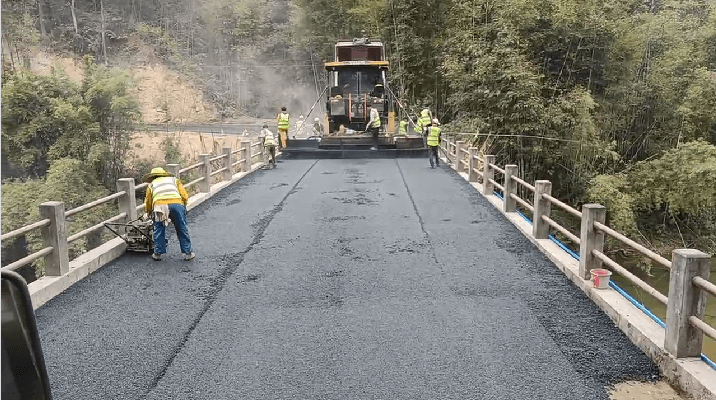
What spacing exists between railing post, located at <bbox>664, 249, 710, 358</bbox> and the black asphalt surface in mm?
295

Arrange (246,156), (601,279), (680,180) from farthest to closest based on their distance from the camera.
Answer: (680,180)
(246,156)
(601,279)

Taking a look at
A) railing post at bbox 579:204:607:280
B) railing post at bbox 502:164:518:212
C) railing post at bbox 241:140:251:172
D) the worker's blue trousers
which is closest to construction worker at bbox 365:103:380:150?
railing post at bbox 241:140:251:172

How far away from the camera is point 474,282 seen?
21.7 ft

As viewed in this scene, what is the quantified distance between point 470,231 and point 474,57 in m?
12.3

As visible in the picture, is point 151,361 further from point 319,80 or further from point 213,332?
point 319,80

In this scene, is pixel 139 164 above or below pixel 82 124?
below

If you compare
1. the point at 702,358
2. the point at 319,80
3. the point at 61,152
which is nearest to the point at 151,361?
the point at 702,358

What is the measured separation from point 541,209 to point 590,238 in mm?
1927

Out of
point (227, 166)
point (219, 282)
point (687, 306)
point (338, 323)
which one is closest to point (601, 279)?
point (687, 306)

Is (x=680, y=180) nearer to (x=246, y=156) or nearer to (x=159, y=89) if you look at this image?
(x=246, y=156)

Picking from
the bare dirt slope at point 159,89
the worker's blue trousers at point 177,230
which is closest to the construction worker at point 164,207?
the worker's blue trousers at point 177,230

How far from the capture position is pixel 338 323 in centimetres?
539

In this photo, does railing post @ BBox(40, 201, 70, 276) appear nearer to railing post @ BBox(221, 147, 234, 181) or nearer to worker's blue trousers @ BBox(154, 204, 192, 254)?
worker's blue trousers @ BBox(154, 204, 192, 254)

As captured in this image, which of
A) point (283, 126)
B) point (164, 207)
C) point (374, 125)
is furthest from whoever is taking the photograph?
point (283, 126)
